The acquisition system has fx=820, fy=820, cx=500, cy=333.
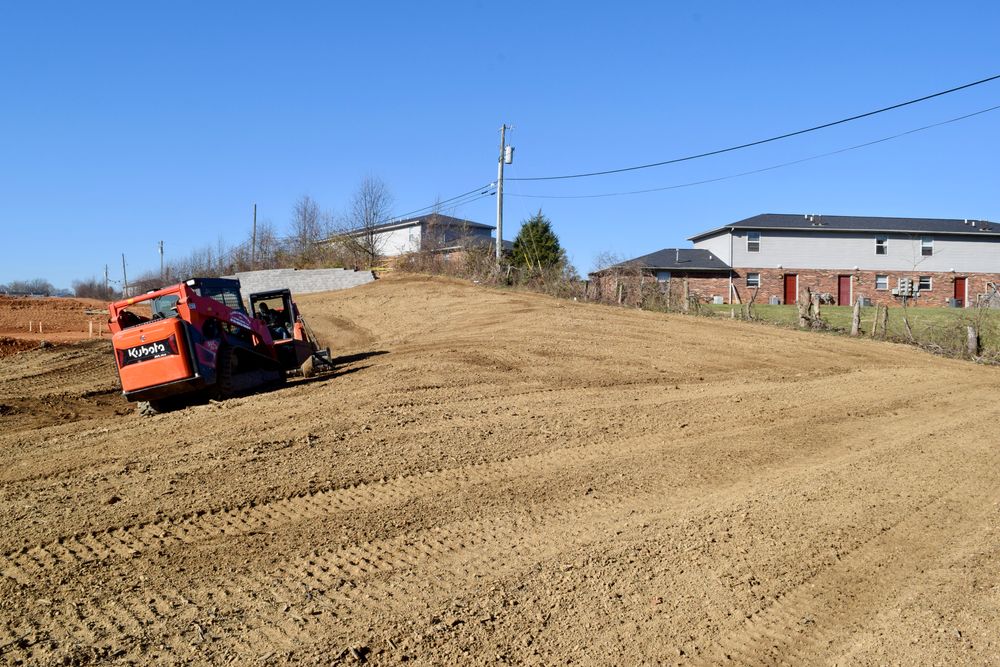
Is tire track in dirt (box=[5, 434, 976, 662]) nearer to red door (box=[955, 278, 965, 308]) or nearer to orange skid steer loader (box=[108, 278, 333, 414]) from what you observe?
orange skid steer loader (box=[108, 278, 333, 414])

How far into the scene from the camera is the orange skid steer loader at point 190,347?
13.8m

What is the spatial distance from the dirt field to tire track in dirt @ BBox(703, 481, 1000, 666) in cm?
2

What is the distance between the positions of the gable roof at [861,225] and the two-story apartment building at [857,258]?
7 cm

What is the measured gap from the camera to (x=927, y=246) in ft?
183

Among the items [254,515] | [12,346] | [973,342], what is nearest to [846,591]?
[254,515]

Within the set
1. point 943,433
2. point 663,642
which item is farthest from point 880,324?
point 663,642

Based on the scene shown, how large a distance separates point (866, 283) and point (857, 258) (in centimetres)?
178

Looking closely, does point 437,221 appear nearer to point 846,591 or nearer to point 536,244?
point 536,244

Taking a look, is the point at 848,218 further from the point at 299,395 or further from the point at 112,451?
the point at 112,451

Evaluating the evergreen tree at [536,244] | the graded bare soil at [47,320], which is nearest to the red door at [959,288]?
the evergreen tree at [536,244]

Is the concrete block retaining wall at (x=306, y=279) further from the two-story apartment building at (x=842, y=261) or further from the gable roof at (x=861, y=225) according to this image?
the gable roof at (x=861, y=225)

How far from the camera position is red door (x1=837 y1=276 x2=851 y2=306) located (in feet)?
181

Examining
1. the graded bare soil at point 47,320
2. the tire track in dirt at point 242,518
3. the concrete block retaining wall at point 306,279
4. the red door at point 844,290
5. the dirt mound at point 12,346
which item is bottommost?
the tire track in dirt at point 242,518

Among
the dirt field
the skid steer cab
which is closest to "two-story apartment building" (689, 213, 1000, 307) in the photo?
the skid steer cab
